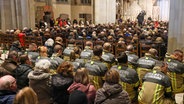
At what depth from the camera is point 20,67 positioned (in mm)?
5199

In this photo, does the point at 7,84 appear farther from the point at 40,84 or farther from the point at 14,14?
the point at 14,14

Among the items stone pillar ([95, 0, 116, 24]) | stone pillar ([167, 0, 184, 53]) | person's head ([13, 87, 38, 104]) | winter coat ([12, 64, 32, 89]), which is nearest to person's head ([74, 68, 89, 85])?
person's head ([13, 87, 38, 104])

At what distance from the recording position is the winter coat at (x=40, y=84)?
173 inches

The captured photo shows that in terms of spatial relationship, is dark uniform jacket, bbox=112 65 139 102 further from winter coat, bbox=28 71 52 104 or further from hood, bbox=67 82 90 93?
winter coat, bbox=28 71 52 104

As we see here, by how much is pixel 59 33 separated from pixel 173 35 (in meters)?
5.58

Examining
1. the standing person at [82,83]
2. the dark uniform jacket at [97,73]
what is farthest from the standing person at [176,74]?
the standing person at [82,83]

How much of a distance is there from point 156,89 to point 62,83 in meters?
1.62

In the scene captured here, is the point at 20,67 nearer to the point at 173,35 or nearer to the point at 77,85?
the point at 77,85

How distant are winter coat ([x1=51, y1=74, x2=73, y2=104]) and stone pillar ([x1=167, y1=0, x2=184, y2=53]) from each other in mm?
6312

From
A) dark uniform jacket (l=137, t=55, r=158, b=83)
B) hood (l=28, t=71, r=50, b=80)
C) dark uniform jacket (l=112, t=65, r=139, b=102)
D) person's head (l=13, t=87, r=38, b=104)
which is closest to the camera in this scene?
person's head (l=13, t=87, r=38, b=104)

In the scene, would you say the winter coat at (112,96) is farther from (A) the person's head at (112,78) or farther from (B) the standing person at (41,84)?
(B) the standing person at (41,84)

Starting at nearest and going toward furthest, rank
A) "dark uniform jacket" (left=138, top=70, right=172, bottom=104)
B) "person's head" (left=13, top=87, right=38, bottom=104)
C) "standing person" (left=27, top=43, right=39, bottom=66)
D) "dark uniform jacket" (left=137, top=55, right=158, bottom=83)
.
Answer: "person's head" (left=13, top=87, right=38, bottom=104), "dark uniform jacket" (left=138, top=70, right=172, bottom=104), "dark uniform jacket" (left=137, top=55, right=158, bottom=83), "standing person" (left=27, top=43, right=39, bottom=66)

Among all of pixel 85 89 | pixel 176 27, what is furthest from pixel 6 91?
pixel 176 27

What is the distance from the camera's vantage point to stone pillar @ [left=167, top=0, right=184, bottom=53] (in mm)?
9516
